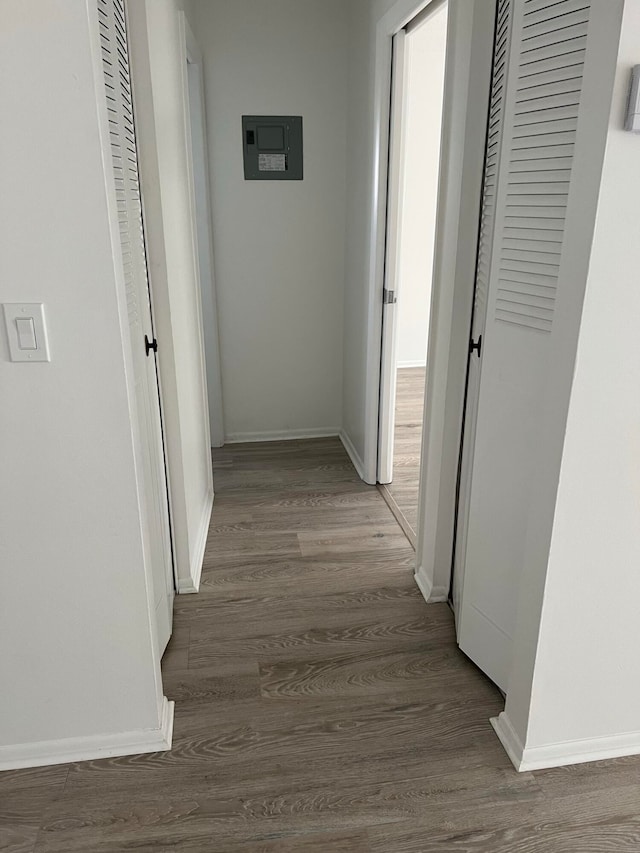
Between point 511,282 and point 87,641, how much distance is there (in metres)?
1.46

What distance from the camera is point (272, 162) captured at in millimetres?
3561

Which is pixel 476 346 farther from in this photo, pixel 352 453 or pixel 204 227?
pixel 204 227

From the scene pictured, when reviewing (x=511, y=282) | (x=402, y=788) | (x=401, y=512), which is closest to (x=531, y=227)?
(x=511, y=282)

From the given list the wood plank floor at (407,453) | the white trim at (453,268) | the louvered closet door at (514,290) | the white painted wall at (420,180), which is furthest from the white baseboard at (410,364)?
the louvered closet door at (514,290)

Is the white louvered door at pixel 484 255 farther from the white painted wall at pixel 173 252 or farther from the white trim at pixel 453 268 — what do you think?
the white painted wall at pixel 173 252

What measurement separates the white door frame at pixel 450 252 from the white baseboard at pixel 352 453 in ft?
3.28

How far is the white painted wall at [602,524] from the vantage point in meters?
1.32

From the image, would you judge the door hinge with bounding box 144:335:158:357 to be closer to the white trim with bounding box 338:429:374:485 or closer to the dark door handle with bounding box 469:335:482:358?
the dark door handle with bounding box 469:335:482:358

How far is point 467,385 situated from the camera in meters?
2.18

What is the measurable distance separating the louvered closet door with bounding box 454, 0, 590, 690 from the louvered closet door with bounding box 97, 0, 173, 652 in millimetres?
997

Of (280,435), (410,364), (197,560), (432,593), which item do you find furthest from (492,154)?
(410,364)

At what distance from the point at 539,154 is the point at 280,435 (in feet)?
8.96

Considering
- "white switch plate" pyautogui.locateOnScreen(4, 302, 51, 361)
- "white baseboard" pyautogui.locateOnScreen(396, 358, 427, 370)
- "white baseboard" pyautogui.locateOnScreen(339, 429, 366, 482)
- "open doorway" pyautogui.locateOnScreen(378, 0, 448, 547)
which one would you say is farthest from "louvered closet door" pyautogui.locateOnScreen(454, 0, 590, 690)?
"white baseboard" pyautogui.locateOnScreen(396, 358, 427, 370)

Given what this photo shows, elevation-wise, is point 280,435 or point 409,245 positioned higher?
point 409,245
